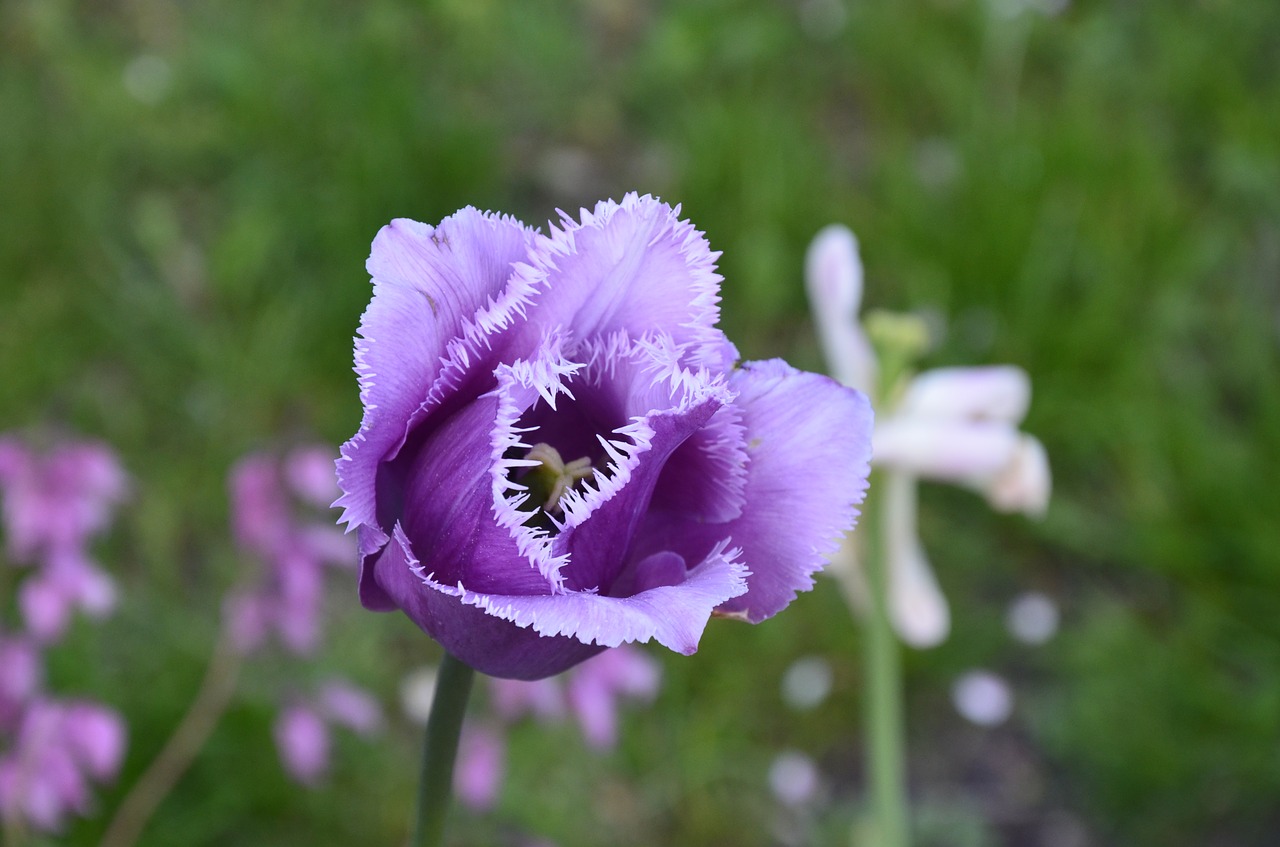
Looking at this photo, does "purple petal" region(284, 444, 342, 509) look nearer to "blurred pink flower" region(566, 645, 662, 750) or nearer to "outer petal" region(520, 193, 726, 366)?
"blurred pink flower" region(566, 645, 662, 750)

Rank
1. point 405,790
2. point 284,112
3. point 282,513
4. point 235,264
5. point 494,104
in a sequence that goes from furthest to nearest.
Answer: point 494,104, point 284,112, point 235,264, point 405,790, point 282,513

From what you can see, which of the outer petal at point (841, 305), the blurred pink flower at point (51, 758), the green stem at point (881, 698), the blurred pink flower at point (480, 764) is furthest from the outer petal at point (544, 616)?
the blurred pink flower at point (480, 764)

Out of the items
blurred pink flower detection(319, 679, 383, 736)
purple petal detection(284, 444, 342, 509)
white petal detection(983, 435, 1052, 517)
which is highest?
white petal detection(983, 435, 1052, 517)

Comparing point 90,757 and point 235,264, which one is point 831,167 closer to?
point 235,264

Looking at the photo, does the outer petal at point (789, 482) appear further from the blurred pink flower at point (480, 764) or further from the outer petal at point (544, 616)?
the blurred pink flower at point (480, 764)

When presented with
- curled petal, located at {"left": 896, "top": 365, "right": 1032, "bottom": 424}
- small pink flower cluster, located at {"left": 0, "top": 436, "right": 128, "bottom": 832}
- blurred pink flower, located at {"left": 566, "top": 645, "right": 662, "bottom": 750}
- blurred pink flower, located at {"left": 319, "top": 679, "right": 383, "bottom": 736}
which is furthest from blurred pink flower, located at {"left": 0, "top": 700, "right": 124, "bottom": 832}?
curled petal, located at {"left": 896, "top": 365, "right": 1032, "bottom": 424}

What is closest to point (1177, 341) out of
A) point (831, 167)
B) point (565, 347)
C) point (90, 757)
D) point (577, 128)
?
point (831, 167)
